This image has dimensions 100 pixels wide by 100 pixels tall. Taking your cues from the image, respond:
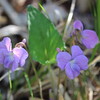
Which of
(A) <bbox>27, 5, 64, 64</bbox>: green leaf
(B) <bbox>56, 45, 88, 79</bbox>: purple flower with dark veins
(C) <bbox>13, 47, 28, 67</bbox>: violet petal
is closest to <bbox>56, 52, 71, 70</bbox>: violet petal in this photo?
(B) <bbox>56, 45, 88, 79</bbox>: purple flower with dark veins

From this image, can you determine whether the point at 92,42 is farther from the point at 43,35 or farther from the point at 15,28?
the point at 15,28

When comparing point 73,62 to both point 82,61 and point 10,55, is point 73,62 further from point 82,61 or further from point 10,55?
point 10,55

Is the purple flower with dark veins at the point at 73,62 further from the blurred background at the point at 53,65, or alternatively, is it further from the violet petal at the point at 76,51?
the blurred background at the point at 53,65

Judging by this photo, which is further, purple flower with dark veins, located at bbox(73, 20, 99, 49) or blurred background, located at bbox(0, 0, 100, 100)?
blurred background, located at bbox(0, 0, 100, 100)

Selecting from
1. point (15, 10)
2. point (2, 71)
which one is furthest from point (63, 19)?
point (2, 71)

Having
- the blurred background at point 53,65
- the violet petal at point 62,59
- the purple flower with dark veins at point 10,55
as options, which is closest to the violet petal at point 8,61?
the purple flower with dark veins at point 10,55

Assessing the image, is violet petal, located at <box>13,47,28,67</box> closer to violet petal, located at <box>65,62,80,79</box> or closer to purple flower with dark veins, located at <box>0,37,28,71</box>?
purple flower with dark veins, located at <box>0,37,28,71</box>

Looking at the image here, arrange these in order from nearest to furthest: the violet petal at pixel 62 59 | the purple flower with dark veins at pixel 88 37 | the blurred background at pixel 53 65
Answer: the violet petal at pixel 62 59 → the purple flower with dark veins at pixel 88 37 → the blurred background at pixel 53 65
